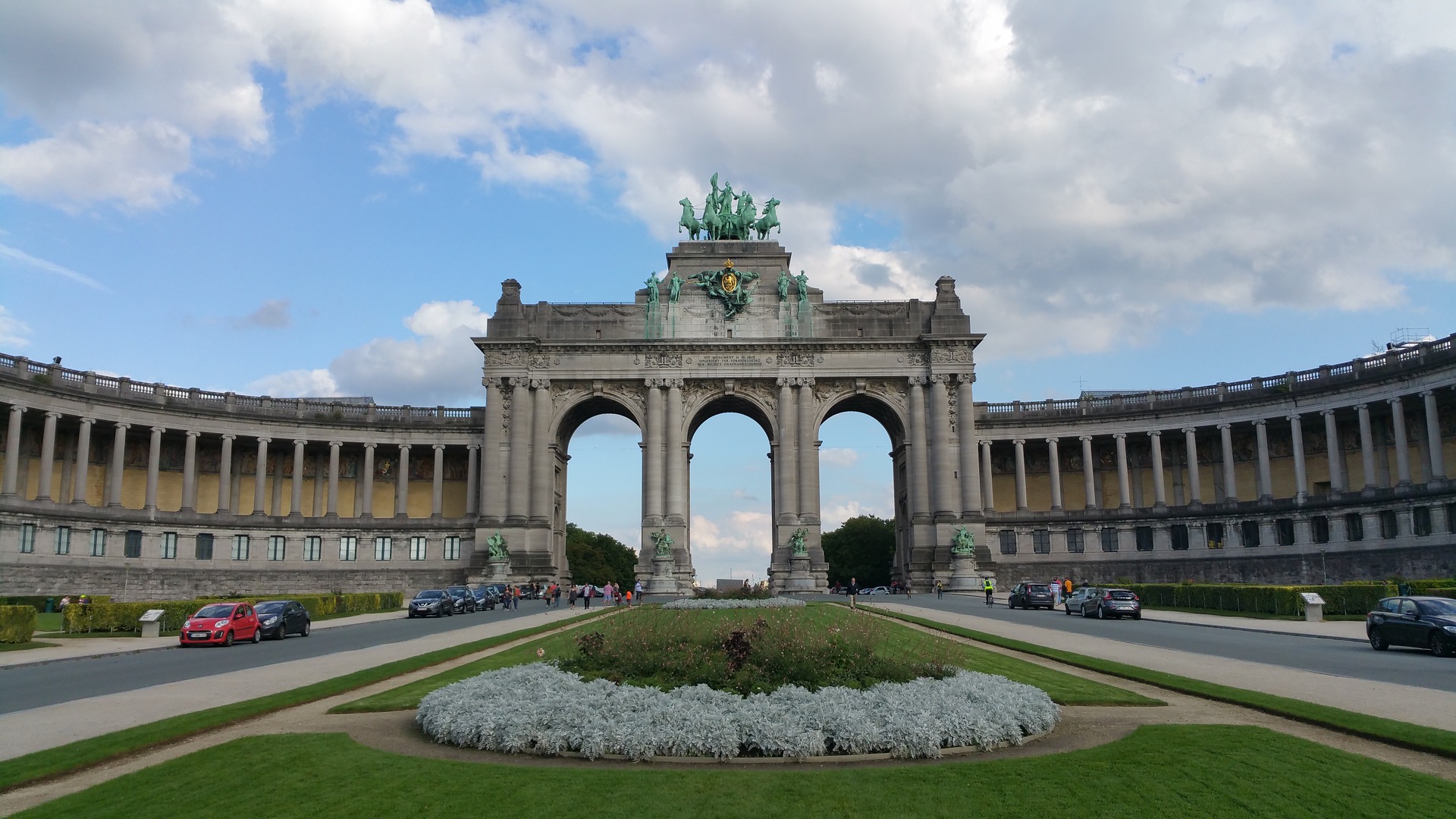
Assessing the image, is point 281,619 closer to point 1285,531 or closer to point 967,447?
point 967,447

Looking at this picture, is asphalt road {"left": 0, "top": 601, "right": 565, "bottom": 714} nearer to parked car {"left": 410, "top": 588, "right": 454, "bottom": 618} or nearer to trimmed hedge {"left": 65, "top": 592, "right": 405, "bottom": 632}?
trimmed hedge {"left": 65, "top": 592, "right": 405, "bottom": 632}

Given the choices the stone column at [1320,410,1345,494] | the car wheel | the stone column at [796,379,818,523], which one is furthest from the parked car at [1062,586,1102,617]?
the stone column at [1320,410,1345,494]

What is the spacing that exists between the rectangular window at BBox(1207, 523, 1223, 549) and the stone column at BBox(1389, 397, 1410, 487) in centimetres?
1371

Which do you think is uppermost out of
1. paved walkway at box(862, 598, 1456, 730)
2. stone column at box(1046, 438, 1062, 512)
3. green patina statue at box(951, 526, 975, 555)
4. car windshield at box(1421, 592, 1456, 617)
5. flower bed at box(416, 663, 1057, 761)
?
stone column at box(1046, 438, 1062, 512)

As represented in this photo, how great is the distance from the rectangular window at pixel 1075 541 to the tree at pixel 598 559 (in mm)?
60497

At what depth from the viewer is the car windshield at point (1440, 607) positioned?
28156 millimetres

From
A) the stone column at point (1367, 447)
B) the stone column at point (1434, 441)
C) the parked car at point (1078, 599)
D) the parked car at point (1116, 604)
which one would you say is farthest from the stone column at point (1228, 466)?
the parked car at point (1116, 604)

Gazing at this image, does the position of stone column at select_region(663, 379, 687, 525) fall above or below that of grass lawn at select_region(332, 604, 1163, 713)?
above

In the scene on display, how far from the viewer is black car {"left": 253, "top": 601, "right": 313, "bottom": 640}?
3811cm

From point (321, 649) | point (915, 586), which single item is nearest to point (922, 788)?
point (321, 649)

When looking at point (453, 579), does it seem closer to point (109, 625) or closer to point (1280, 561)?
point (109, 625)

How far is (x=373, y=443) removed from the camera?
82250 millimetres

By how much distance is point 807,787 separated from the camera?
37.8 ft

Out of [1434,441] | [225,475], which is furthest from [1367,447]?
[225,475]
